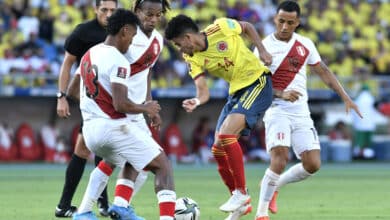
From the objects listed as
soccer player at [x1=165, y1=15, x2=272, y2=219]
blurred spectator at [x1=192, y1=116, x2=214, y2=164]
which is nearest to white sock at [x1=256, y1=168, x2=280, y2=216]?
soccer player at [x1=165, y1=15, x2=272, y2=219]

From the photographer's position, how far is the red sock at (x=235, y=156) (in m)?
11.0

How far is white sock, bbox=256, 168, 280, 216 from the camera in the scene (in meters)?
11.3

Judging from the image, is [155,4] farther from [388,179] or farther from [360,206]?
[388,179]

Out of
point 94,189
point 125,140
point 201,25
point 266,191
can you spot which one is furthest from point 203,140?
point 125,140

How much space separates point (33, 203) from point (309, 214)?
150 inches

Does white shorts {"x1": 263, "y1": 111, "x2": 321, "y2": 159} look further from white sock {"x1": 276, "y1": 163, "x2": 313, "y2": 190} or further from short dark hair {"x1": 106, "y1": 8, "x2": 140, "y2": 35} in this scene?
short dark hair {"x1": 106, "y1": 8, "x2": 140, "y2": 35}

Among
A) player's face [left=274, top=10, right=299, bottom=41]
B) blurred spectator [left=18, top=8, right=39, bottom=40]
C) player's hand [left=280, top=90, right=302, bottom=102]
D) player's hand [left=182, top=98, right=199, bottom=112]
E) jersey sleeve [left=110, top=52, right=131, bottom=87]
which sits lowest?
blurred spectator [left=18, top=8, right=39, bottom=40]

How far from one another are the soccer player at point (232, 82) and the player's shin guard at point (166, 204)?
1332 millimetres

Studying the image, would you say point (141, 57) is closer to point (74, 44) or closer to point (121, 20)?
point (121, 20)

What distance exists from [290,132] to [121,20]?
3486 millimetres

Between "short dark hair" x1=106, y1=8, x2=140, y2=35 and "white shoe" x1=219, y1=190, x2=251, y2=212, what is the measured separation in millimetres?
2346

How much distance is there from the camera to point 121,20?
31.7 ft

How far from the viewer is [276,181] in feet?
38.8

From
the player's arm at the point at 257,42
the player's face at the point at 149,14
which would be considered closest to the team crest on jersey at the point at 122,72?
the player's face at the point at 149,14
